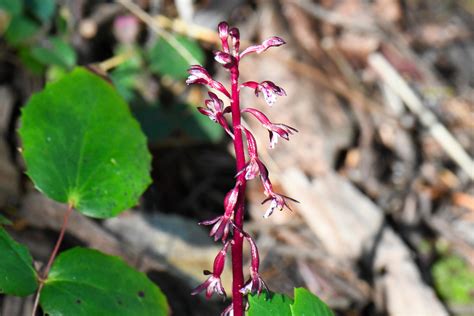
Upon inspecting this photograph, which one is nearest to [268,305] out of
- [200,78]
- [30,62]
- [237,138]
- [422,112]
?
[237,138]

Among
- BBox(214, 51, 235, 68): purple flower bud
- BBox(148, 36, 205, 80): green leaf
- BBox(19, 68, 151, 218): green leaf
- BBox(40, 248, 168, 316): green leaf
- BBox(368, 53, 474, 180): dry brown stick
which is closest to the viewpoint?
BBox(214, 51, 235, 68): purple flower bud

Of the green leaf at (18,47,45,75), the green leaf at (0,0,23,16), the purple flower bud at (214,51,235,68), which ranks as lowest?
the purple flower bud at (214,51,235,68)

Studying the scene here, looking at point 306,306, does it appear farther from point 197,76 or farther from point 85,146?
point 85,146

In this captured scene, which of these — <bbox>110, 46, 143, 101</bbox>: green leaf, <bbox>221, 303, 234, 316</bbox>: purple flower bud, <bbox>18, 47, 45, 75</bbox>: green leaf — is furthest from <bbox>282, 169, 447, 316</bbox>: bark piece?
<bbox>221, 303, 234, 316</bbox>: purple flower bud

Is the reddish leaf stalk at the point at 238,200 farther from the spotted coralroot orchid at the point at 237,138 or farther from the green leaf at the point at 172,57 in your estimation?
the green leaf at the point at 172,57

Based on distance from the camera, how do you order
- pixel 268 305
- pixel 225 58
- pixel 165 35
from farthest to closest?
pixel 165 35 → pixel 268 305 → pixel 225 58

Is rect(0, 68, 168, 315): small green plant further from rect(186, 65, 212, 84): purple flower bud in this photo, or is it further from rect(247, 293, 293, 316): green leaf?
rect(186, 65, 212, 84): purple flower bud

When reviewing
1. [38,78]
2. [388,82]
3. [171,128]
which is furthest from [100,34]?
[388,82]

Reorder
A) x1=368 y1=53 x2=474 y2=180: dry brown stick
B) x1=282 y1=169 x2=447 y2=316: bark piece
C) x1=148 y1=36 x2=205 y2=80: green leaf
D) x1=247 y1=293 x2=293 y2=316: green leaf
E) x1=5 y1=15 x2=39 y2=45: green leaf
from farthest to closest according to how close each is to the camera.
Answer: x1=368 y1=53 x2=474 y2=180: dry brown stick → x1=148 y1=36 x2=205 y2=80: green leaf → x1=5 y1=15 x2=39 y2=45: green leaf → x1=282 y1=169 x2=447 y2=316: bark piece → x1=247 y1=293 x2=293 y2=316: green leaf
